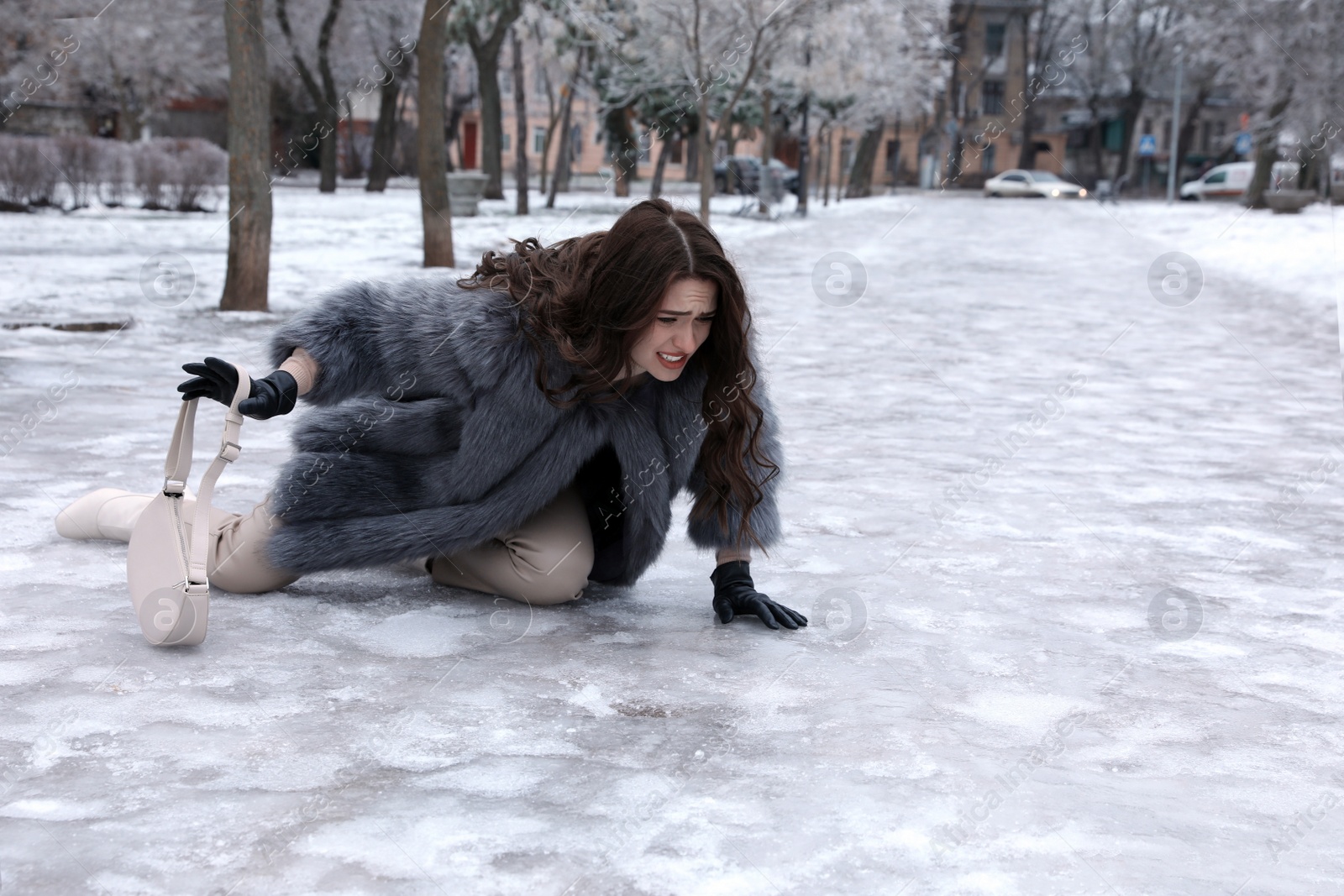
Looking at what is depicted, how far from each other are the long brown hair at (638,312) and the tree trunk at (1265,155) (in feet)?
88.9

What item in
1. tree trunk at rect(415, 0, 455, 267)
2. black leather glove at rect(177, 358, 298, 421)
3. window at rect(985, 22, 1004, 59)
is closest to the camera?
black leather glove at rect(177, 358, 298, 421)

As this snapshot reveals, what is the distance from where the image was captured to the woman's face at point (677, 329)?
121 inches

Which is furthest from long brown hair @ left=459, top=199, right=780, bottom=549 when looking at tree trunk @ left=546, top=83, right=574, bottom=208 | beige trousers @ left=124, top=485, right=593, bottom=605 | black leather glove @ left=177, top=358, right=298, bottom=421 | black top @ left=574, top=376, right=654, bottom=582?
tree trunk @ left=546, top=83, right=574, bottom=208

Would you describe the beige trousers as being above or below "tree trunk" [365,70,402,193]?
below

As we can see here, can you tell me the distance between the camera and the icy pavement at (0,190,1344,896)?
7.27 ft

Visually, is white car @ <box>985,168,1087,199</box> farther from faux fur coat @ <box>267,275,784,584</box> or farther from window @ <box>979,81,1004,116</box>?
faux fur coat @ <box>267,275,784,584</box>

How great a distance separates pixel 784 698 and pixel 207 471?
4.53ft

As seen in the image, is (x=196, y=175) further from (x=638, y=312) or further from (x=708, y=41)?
(x=638, y=312)

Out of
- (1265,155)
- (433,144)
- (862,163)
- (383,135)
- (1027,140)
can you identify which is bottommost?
(862,163)

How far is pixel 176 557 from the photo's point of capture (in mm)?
2982

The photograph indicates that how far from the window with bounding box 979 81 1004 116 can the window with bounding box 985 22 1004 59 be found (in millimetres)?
4103

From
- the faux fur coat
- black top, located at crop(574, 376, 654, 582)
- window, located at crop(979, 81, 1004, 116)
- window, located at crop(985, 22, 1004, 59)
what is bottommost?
black top, located at crop(574, 376, 654, 582)

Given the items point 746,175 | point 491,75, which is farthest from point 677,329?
point 746,175

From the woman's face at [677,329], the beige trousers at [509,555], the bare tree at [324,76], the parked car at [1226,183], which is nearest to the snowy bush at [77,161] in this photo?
the bare tree at [324,76]
